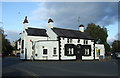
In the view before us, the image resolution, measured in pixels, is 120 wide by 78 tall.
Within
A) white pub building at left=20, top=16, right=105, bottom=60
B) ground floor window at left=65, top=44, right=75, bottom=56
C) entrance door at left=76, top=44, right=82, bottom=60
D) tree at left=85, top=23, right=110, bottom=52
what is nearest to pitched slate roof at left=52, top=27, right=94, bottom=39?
white pub building at left=20, top=16, right=105, bottom=60

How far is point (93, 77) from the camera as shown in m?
14.6

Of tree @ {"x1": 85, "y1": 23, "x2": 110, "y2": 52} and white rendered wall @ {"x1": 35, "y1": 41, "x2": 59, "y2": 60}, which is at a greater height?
tree @ {"x1": 85, "y1": 23, "x2": 110, "y2": 52}

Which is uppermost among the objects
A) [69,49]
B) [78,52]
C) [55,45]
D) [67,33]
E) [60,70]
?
[67,33]

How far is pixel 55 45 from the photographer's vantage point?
44.2 meters

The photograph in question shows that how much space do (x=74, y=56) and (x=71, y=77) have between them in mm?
31583

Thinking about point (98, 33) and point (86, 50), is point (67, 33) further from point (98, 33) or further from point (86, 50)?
point (98, 33)

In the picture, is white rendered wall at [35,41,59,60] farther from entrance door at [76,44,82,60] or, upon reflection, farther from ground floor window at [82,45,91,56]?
ground floor window at [82,45,91,56]

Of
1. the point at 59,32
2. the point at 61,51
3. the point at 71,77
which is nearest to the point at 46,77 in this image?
the point at 71,77

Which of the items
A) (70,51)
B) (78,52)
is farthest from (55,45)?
(78,52)

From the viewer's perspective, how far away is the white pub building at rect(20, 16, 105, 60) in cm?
4434

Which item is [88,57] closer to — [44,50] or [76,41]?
[76,41]

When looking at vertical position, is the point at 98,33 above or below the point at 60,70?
above

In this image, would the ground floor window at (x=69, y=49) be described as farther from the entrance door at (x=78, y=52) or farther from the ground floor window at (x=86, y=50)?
the ground floor window at (x=86, y=50)

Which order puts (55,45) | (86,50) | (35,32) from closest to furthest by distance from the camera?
(55,45) < (35,32) < (86,50)
